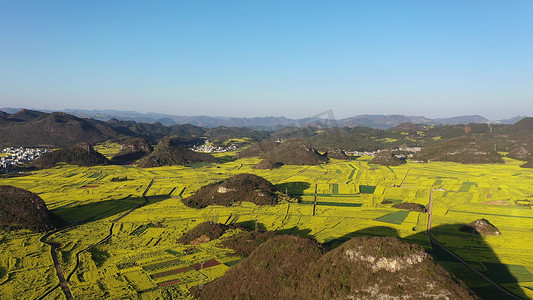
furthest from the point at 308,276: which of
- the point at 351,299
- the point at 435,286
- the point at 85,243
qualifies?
the point at 85,243

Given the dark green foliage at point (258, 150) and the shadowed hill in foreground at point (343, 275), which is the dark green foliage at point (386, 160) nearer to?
the dark green foliage at point (258, 150)

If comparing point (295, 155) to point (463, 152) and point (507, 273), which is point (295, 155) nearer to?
point (463, 152)

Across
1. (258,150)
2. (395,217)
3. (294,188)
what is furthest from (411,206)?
(258,150)

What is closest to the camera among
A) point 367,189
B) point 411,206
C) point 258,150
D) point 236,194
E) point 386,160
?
point 411,206

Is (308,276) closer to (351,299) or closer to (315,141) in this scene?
(351,299)

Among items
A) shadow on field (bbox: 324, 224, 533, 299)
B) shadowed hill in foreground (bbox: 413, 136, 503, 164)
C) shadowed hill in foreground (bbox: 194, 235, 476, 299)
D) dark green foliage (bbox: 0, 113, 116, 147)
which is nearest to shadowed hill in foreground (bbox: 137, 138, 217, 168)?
dark green foliage (bbox: 0, 113, 116, 147)

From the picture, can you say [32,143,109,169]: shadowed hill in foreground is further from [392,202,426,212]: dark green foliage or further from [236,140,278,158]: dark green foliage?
[392,202,426,212]: dark green foliage
